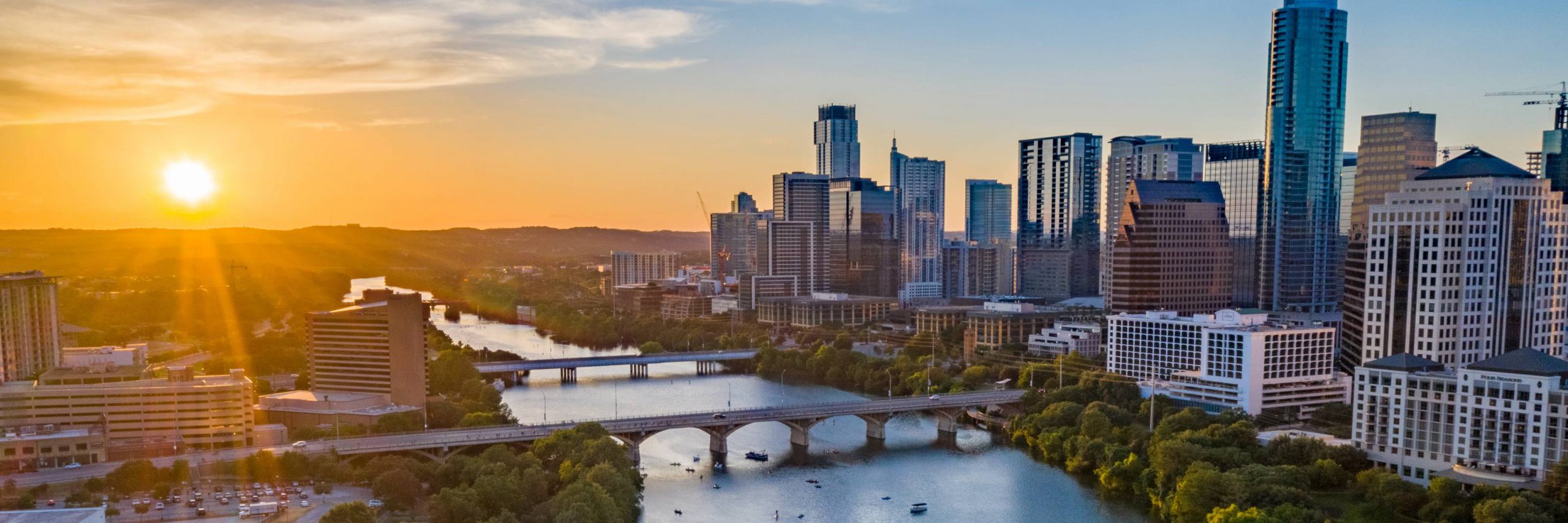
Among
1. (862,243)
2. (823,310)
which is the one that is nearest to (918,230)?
(862,243)

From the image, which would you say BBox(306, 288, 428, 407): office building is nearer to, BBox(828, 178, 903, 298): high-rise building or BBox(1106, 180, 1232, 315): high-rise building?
BBox(1106, 180, 1232, 315): high-rise building

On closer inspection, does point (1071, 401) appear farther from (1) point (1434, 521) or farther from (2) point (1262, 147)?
(2) point (1262, 147)

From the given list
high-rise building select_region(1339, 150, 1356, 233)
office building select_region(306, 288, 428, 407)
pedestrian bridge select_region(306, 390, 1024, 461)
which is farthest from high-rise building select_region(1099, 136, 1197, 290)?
office building select_region(306, 288, 428, 407)

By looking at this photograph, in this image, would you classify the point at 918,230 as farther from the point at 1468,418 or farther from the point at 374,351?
the point at 1468,418

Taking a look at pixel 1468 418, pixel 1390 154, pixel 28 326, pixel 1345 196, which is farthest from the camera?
pixel 1345 196

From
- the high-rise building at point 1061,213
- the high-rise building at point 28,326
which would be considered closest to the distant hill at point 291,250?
the high-rise building at point 28,326

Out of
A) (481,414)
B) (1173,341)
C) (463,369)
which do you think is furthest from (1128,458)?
(463,369)

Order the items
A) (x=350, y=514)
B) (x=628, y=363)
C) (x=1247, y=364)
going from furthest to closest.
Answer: (x=628, y=363), (x=1247, y=364), (x=350, y=514)
